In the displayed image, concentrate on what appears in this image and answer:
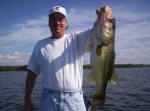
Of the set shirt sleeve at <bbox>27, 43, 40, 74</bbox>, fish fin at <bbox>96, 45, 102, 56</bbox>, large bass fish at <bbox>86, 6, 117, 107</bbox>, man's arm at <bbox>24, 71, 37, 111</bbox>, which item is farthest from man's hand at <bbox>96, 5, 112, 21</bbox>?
Result: man's arm at <bbox>24, 71, 37, 111</bbox>

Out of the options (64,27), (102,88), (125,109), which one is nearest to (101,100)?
(102,88)

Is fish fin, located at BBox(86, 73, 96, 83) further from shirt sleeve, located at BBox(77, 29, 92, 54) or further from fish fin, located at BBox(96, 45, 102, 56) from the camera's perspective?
shirt sleeve, located at BBox(77, 29, 92, 54)

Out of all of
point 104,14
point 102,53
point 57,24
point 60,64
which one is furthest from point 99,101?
point 57,24

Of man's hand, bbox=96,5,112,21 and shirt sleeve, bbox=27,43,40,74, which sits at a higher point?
man's hand, bbox=96,5,112,21

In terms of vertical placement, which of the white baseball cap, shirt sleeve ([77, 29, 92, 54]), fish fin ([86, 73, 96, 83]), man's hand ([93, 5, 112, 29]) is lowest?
fish fin ([86, 73, 96, 83])

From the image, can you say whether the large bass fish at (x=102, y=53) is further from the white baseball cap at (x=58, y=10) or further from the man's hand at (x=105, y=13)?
the white baseball cap at (x=58, y=10)

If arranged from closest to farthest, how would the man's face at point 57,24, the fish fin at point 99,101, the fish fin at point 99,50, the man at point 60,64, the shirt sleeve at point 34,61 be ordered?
the fish fin at point 99,50 → the fish fin at point 99,101 → the man at point 60,64 → the man's face at point 57,24 → the shirt sleeve at point 34,61

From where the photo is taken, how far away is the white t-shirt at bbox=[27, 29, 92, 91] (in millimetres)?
3877

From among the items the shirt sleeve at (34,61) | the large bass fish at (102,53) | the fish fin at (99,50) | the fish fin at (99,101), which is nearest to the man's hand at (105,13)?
the large bass fish at (102,53)

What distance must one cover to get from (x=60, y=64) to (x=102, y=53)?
1.10 metres

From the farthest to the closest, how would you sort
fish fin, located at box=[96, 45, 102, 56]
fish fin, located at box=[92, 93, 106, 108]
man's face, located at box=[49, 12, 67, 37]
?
1. man's face, located at box=[49, 12, 67, 37]
2. fish fin, located at box=[92, 93, 106, 108]
3. fish fin, located at box=[96, 45, 102, 56]

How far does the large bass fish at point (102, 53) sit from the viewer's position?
327 centimetres

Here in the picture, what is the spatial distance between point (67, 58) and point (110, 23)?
129cm

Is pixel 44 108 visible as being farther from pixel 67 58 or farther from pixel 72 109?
pixel 67 58
